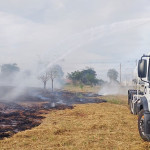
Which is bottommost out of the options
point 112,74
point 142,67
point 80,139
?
point 80,139

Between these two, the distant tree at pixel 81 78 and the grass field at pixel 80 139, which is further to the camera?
the distant tree at pixel 81 78

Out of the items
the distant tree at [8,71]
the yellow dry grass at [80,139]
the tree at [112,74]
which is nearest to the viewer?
the yellow dry grass at [80,139]

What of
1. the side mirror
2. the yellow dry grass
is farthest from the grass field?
the side mirror

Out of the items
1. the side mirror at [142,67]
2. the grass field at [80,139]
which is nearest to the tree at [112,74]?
the grass field at [80,139]

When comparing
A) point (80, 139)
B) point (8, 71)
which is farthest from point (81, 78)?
point (80, 139)

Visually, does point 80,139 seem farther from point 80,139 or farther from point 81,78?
point 81,78

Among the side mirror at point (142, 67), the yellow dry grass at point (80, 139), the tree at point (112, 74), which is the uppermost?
the tree at point (112, 74)

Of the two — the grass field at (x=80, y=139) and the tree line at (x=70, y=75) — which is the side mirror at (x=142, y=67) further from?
the tree line at (x=70, y=75)

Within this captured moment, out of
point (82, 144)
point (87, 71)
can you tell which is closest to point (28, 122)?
point (82, 144)

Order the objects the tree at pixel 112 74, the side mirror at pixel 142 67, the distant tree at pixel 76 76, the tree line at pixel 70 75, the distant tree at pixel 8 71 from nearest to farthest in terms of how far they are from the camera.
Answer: the side mirror at pixel 142 67, the tree line at pixel 70 75, the distant tree at pixel 76 76, the distant tree at pixel 8 71, the tree at pixel 112 74

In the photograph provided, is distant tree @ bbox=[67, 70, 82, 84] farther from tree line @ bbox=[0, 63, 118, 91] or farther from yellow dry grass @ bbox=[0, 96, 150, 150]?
yellow dry grass @ bbox=[0, 96, 150, 150]

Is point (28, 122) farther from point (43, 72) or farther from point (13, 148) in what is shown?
point (43, 72)

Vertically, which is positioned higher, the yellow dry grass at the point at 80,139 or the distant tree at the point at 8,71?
the distant tree at the point at 8,71

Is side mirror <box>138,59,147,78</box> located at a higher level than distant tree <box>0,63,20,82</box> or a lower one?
lower
